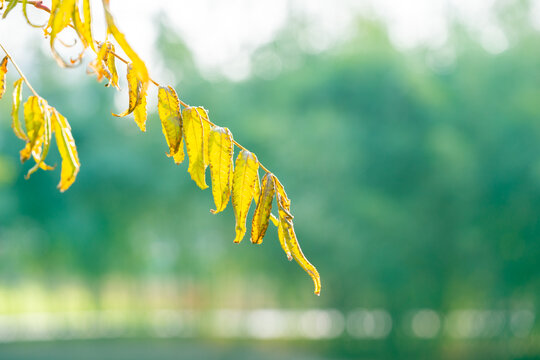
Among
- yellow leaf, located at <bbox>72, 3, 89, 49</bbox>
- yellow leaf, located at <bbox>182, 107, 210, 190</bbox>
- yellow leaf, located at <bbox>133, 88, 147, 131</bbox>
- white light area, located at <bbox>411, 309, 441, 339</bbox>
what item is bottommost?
yellow leaf, located at <bbox>182, 107, 210, 190</bbox>

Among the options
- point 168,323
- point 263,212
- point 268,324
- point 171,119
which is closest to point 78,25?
point 171,119

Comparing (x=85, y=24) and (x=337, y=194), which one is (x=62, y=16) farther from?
(x=337, y=194)

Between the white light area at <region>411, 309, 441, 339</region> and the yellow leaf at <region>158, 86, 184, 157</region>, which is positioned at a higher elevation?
the white light area at <region>411, 309, 441, 339</region>

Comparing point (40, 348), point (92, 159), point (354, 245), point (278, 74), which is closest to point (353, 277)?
point (354, 245)

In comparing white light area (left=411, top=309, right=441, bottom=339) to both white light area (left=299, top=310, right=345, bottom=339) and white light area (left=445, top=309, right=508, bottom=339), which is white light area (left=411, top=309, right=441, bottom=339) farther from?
white light area (left=299, top=310, right=345, bottom=339)

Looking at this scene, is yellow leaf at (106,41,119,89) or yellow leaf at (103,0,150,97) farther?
yellow leaf at (106,41,119,89)

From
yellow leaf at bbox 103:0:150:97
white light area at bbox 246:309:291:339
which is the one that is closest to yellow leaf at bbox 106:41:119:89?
A: yellow leaf at bbox 103:0:150:97

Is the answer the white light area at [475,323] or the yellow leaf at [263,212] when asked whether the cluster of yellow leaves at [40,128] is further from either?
the white light area at [475,323]
